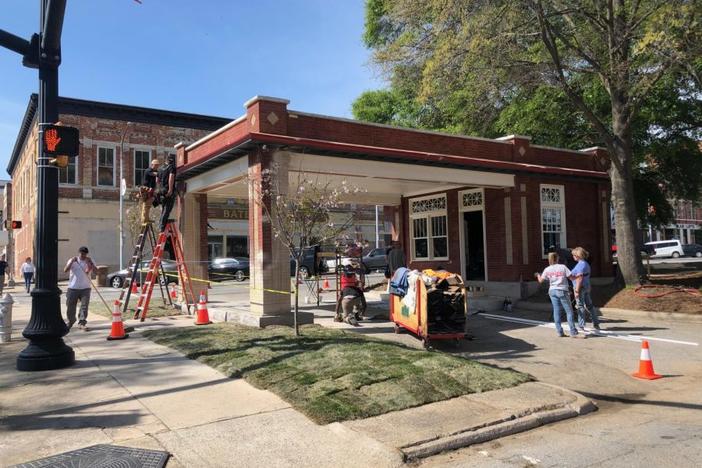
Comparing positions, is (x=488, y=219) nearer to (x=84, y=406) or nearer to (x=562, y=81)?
(x=562, y=81)

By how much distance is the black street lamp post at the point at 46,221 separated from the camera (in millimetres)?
7633

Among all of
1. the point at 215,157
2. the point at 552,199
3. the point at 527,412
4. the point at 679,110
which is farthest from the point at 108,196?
the point at 527,412

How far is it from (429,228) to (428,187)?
5.64 feet

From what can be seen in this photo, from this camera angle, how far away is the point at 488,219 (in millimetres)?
16797

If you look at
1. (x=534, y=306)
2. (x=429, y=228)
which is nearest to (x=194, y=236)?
(x=429, y=228)

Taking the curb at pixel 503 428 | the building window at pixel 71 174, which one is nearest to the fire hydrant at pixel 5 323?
the curb at pixel 503 428

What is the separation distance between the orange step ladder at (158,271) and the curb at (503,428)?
9.62 meters

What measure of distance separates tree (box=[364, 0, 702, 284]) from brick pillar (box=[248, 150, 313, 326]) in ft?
17.4

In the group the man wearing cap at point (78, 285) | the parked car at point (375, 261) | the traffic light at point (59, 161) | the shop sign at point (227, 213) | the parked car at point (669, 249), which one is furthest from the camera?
the parked car at point (669, 249)

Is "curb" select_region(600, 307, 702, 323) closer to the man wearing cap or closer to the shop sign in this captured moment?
the man wearing cap

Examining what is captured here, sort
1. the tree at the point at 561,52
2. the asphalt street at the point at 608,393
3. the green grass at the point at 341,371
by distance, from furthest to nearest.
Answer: the tree at the point at 561,52 < the green grass at the point at 341,371 < the asphalt street at the point at 608,393

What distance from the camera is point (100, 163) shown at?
37.4m

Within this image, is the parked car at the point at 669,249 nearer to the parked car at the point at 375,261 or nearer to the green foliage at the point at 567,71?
the parked car at the point at 375,261

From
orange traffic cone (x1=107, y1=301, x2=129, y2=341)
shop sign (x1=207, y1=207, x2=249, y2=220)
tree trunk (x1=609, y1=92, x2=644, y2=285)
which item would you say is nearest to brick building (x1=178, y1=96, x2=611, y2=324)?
tree trunk (x1=609, y1=92, x2=644, y2=285)
